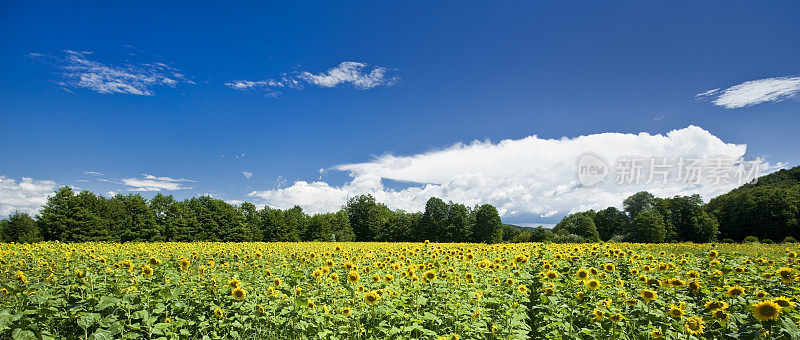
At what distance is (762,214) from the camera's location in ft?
185

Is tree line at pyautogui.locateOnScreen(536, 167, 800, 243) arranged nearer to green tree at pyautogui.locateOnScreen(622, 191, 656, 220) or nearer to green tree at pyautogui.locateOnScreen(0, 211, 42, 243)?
green tree at pyautogui.locateOnScreen(622, 191, 656, 220)

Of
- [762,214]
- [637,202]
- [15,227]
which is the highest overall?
[637,202]

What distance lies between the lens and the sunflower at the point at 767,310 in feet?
10.6

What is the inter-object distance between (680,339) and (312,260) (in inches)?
278

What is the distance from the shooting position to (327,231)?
60.7 meters

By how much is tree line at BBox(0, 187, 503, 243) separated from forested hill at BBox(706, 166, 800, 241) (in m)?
42.8

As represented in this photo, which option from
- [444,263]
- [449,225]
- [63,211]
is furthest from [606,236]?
[63,211]

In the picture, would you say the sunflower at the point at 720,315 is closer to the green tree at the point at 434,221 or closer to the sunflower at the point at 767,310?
the sunflower at the point at 767,310

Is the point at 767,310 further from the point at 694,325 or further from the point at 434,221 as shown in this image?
the point at 434,221

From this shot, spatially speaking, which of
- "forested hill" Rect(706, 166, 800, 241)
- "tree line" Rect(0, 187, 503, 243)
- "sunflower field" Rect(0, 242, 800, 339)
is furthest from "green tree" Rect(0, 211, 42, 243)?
"forested hill" Rect(706, 166, 800, 241)

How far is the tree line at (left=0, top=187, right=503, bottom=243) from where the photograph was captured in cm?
3778

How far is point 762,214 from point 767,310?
78270 mm

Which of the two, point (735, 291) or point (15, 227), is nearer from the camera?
point (735, 291)

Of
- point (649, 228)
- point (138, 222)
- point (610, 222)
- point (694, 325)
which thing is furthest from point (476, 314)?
point (610, 222)
